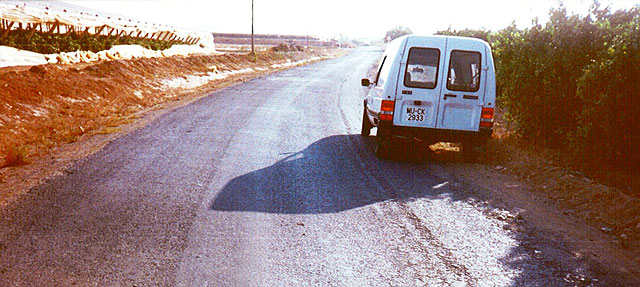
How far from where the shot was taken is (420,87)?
7934mm

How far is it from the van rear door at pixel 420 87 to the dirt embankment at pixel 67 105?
5555 millimetres

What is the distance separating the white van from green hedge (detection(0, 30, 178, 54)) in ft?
71.8

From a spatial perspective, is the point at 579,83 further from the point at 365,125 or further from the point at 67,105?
the point at 67,105

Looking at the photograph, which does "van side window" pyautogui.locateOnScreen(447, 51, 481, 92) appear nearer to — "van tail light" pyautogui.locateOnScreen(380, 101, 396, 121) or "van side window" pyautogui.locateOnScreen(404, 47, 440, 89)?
"van side window" pyautogui.locateOnScreen(404, 47, 440, 89)

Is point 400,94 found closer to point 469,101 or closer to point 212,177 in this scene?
point 469,101

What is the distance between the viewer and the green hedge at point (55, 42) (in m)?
23.3

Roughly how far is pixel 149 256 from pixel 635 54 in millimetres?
6378

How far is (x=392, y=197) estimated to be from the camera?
6195 millimetres

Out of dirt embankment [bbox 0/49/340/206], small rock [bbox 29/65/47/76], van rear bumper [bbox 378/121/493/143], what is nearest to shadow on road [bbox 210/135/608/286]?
van rear bumper [bbox 378/121/493/143]

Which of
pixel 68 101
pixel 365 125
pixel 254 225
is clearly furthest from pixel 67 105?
pixel 254 225

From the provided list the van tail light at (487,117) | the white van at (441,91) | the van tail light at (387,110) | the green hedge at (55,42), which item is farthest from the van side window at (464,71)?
the green hedge at (55,42)

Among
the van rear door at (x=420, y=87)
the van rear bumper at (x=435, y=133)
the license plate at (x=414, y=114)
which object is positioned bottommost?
the van rear bumper at (x=435, y=133)

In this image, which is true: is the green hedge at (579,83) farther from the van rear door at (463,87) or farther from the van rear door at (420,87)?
the van rear door at (420,87)

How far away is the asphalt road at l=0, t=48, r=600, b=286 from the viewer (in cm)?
403
